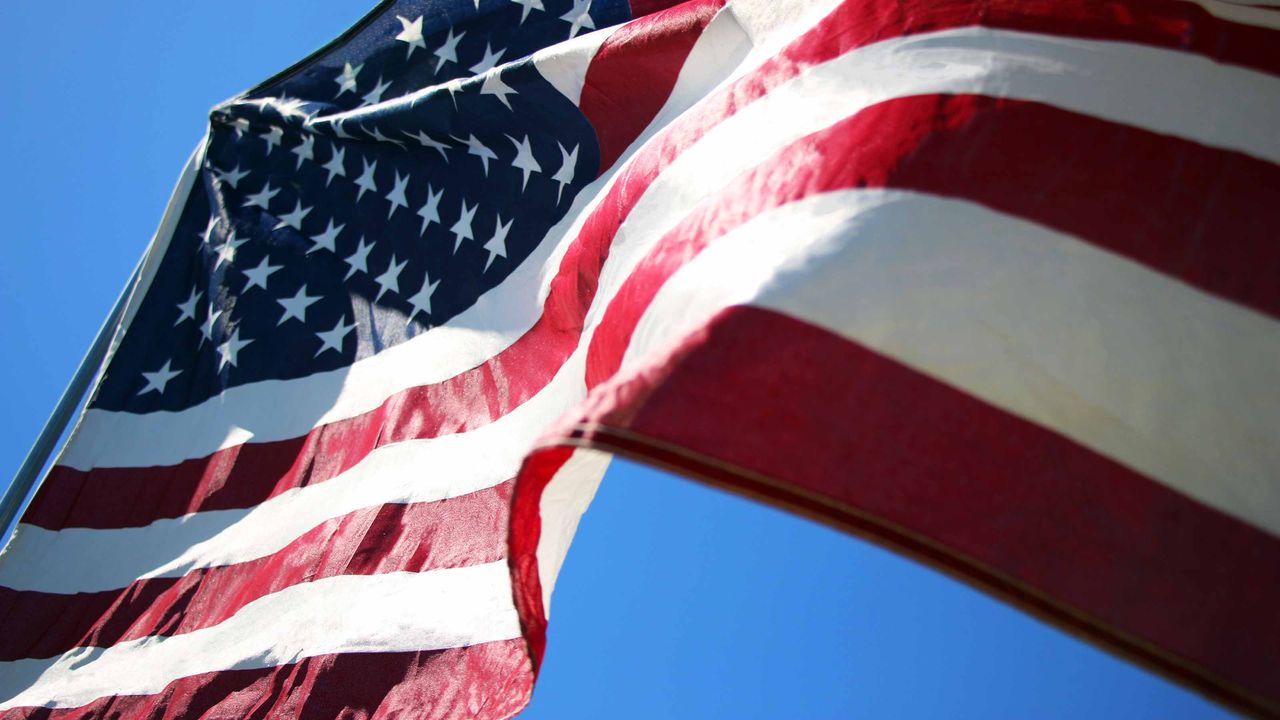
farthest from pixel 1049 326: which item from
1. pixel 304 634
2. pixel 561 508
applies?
pixel 304 634

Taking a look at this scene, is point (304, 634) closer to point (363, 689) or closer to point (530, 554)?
point (363, 689)

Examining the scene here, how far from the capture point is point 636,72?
11.4 feet

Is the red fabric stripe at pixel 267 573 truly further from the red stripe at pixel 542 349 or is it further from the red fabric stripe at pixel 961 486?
the red fabric stripe at pixel 961 486

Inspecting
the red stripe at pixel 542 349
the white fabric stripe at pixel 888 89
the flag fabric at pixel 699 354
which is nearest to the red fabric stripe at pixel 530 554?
the flag fabric at pixel 699 354

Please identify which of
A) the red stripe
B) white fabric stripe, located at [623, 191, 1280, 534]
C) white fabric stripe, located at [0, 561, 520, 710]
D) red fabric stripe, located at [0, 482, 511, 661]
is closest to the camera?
white fabric stripe, located at [623, 191, 1280, 534]

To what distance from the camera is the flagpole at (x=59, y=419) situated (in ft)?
14.0

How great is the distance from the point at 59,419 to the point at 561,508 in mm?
3109

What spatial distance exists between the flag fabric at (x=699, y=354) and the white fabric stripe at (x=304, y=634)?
0.04 feet

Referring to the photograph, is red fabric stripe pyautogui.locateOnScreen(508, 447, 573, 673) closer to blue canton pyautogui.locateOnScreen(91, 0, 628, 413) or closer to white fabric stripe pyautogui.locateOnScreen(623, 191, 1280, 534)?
white fabric stripe pyautogui.locateOnScreen(623, 191, 1280, 534)

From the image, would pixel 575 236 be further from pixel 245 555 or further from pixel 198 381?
pixel 198 381

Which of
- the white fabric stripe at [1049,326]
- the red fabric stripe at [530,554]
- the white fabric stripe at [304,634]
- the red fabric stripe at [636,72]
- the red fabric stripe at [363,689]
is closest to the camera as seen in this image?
the white fabric stripe at [1049,326]

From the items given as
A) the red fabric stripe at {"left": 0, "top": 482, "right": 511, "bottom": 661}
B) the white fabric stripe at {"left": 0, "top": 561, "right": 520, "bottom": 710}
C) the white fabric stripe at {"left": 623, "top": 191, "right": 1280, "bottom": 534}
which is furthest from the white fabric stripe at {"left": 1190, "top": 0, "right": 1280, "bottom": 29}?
the white fabric stripe at {"left": 0, "top": 561, "right": 520, "bottom": 710}

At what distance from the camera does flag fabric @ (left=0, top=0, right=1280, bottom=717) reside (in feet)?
5.56

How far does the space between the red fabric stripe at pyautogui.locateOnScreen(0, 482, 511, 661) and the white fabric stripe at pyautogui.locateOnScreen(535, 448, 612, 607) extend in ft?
1.05
